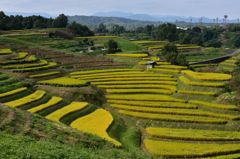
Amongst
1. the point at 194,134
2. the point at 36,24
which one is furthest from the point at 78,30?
the point at 194,134

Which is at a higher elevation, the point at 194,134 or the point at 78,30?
the point at 78,30

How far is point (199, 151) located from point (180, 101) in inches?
502

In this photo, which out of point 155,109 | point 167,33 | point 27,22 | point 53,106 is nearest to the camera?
point 53,106

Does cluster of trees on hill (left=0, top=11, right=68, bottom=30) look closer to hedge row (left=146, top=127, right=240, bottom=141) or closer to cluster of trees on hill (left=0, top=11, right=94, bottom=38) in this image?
cluster of trees on hill (left=0, top=11, right=94, bottom=38)

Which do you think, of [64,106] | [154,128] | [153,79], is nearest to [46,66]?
[153,79]

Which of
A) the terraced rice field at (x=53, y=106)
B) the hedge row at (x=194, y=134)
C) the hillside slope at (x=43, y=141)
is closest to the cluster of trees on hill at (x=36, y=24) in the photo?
the terraced rice field at (x=53, y=106)

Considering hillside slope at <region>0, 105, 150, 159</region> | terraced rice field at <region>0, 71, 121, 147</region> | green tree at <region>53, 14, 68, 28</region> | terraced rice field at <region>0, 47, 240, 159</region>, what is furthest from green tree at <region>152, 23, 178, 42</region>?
hillside slope at <region>0, 105, 150, 159</region>

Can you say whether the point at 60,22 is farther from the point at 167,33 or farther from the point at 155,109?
the point at 155,109

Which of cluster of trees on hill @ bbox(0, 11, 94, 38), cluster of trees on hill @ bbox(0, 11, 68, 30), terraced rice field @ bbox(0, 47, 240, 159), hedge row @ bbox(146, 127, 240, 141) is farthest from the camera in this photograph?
cluster of trees on hill @ bbox(0, 11, 94, 38)

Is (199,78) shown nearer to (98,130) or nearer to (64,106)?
(64,106)

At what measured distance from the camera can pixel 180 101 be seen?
37031mm

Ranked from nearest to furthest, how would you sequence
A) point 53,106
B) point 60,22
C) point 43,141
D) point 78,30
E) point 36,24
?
point 43,141, point 53,106, point 78,30, point 36,24, point 60,22

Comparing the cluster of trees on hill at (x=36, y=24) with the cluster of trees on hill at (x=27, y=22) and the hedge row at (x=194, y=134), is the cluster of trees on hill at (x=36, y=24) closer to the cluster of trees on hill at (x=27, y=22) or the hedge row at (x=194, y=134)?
the cluster of trees on hill at (x=27, y=22)

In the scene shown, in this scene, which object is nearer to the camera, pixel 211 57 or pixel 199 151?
pixel 199 151
